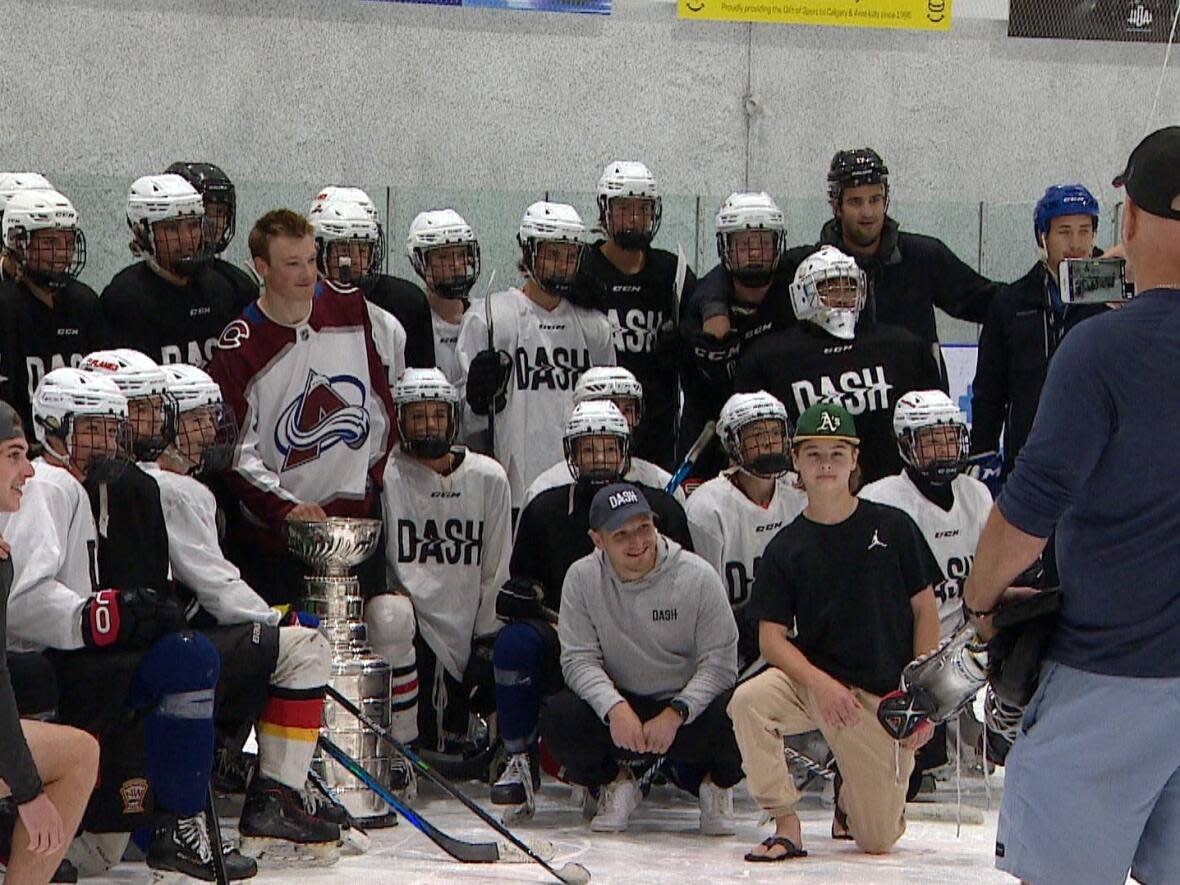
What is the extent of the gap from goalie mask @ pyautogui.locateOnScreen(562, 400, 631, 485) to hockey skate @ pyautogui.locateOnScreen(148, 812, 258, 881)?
1.54 m

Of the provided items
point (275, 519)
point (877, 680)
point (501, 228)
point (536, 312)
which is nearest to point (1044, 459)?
point (877, 680)

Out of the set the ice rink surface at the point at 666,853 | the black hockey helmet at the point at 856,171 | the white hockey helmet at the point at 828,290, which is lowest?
the ice rink surface at the point at 666,853

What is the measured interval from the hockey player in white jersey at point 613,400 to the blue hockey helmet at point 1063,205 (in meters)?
1.28

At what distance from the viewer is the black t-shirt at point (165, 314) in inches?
205

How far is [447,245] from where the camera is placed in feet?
18.9

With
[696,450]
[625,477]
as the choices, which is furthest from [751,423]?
[696,450]

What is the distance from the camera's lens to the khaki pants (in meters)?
4.62

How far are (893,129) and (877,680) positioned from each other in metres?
4.67

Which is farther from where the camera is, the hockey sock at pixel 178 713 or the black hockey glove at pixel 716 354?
the black hockey glove at pixel 716 354

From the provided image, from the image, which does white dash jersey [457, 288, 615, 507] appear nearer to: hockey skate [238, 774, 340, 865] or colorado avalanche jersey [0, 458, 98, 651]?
hockey skate [238, 774, 340, 865]

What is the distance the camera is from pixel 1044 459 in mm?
2359

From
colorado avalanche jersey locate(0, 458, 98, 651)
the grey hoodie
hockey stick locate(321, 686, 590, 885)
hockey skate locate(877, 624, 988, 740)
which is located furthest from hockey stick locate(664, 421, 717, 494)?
hockey skate locate(877, 624, 988, 740)

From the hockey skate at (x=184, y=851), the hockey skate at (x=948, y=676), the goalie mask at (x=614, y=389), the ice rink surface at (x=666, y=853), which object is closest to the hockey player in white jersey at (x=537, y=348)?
the goalie mask at (x=614, y=389)

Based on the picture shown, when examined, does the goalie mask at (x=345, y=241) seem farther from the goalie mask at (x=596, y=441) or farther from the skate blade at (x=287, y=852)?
the skate blade at (x=287, y=852)
